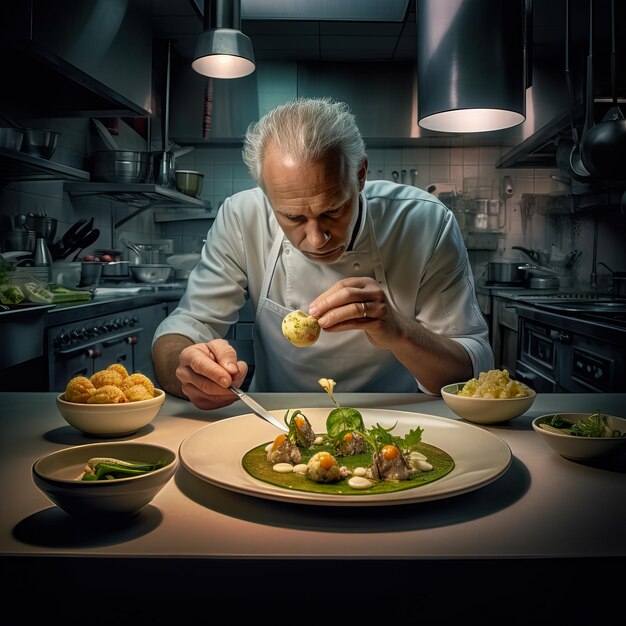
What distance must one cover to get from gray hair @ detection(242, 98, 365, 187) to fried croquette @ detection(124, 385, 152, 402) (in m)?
0.72

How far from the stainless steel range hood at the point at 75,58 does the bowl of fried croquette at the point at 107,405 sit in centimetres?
198

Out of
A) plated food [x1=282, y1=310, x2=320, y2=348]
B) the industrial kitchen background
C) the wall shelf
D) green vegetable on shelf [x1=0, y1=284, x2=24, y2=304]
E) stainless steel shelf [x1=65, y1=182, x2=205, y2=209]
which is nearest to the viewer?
plated food [x1=282, y1=310, x2=320, y2=348]

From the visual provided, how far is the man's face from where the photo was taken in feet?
5.30

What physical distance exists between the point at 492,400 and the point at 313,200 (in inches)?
26.7

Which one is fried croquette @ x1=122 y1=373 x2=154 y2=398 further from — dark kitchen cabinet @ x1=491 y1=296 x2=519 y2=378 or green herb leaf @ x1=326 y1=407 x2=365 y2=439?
dark kitchen cabinet @ x1=491 y1=296 x2=519 y2=378

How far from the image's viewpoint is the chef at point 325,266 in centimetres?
164

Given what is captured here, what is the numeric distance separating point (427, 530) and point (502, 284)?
4.91 m

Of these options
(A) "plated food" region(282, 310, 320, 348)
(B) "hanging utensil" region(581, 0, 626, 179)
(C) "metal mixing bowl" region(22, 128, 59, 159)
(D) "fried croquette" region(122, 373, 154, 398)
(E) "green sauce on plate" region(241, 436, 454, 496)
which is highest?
(C) "metal mixing bowl" region(22, 128, 59, 159)

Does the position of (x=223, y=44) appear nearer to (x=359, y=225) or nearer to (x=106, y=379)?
(x=359, y=225)

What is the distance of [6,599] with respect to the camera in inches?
29.0

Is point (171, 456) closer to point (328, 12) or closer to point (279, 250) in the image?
point (279, 250)

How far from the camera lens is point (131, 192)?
439 centimetres

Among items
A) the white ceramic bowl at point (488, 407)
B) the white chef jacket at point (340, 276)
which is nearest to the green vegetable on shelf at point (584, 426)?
the white ceramic bowl at point (488, 407)

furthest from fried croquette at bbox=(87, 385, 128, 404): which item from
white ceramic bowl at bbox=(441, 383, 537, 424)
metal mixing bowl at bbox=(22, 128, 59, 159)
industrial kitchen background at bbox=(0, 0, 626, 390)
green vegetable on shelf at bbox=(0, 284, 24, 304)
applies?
metal mixing bowl at bbox=(22, 128, 59, 159)
